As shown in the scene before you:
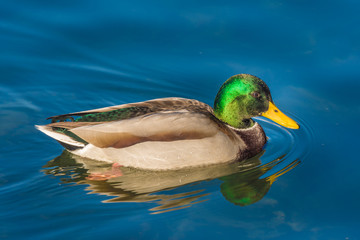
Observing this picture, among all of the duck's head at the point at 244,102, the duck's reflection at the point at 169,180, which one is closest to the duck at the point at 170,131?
the duck's head at the point at 244,102

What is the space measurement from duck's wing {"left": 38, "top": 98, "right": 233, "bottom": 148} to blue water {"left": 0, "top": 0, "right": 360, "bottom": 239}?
1.33ft

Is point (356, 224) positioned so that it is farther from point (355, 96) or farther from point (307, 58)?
point (307, 58)

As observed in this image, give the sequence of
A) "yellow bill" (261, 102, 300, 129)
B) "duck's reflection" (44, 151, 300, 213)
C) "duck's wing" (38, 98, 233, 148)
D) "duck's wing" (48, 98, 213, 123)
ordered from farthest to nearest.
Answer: "yellow bill" (261, 102, 300, 129)
"duck's wing" (48, 98, 213, 123)
"duck's wing" (38, 98, 233, 148)
"duck's reflection" (44, 151, 300, 213)

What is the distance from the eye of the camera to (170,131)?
698 cm

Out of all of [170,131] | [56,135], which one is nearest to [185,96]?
[170,131]

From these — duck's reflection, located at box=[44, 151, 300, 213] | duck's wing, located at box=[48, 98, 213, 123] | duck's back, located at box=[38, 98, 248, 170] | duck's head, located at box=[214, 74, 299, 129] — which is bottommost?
duck's reflection, located at box=[44, 151, 300, 213]

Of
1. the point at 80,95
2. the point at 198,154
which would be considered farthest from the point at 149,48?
the point at 198,154

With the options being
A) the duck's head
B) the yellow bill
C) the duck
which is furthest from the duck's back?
the yellow bill

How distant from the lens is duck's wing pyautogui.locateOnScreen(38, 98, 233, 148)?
23.0 ft

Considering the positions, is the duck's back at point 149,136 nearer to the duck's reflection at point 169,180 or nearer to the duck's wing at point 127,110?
the duck's wing at point 127,110

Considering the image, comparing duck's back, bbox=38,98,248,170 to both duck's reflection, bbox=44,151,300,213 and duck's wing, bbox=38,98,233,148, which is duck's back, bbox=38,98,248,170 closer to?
duck's wing, bbox=38,98,233,148

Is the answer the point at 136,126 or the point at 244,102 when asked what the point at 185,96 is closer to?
the point at 244,102

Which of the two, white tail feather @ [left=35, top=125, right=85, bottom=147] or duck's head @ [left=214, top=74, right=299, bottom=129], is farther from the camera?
duck's head @ [left=214, top=74, right=299, bottom=129]

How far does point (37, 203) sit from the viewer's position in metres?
6.39
